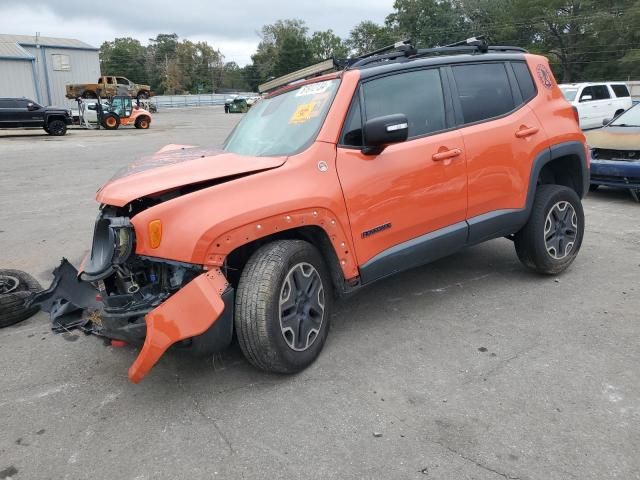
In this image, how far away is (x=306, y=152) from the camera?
10.9 ft

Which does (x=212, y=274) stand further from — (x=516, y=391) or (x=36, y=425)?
(x=516, y=391)

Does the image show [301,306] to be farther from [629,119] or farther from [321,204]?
[629,119]

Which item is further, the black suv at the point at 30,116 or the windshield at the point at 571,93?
the black suv at the point at 30,116

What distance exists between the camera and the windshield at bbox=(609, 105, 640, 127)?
27.8 ft

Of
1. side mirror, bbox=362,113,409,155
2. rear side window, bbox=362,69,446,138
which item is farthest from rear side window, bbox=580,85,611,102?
side mirror, bbox=362,113,409,155

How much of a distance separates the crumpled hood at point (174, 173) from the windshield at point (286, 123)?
0.26 metres

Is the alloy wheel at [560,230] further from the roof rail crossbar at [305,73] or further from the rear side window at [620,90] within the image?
the rear side window at [620,90]

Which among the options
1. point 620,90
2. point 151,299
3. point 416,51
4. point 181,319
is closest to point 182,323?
point 181,319

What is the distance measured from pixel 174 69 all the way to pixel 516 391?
96159mm

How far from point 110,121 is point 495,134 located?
26.8m

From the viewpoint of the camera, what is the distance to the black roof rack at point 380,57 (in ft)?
13.0

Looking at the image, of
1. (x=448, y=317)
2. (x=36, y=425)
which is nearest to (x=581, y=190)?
(x=448, y=317)

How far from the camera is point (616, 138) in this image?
8.04m

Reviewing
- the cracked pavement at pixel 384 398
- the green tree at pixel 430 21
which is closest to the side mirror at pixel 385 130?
the cracked pavement at pixel 384 398
